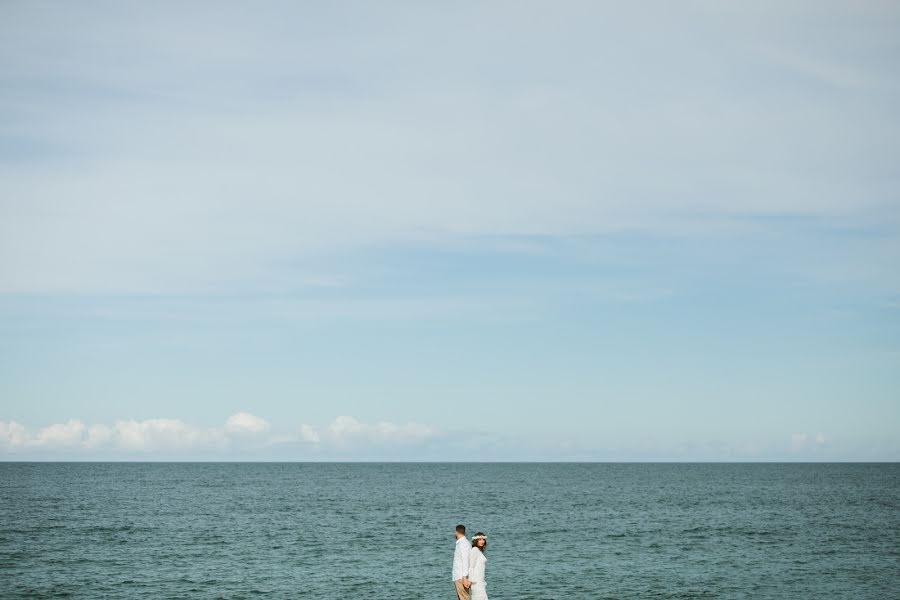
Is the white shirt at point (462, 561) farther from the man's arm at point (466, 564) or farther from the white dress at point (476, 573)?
the white dress at point (476, 573)

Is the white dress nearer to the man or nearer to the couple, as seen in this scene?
the couple

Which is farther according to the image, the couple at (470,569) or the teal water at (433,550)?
the teal water at (433,550)

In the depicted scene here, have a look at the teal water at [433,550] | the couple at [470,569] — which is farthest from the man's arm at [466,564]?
the teal water at [433,550]

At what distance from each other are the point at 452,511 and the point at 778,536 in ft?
107

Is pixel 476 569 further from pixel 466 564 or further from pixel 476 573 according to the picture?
pixel 466 564

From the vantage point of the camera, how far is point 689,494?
355ft

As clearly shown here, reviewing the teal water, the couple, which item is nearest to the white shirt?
the couple

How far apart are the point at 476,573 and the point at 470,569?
189 millimetres

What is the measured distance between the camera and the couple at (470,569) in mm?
21875

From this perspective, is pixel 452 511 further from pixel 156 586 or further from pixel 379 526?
pixel 156 586

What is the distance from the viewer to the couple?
2188 cm

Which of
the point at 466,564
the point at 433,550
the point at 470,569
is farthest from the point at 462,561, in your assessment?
the point at 433,550

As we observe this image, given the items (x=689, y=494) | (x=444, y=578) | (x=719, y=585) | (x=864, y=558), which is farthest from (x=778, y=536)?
(x=689, y=494)

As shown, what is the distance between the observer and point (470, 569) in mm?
21938
